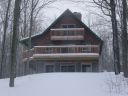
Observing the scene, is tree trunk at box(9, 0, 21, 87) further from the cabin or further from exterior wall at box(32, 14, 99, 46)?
exterior wall at box(32, 14, 99, 46)

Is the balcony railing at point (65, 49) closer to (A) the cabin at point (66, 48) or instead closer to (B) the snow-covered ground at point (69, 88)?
(A) the cabin at point (66, 48)

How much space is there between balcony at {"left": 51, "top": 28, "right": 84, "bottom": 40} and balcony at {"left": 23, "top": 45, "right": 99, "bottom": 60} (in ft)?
5.72

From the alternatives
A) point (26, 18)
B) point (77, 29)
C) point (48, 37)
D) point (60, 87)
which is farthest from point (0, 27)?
point (60, 87)

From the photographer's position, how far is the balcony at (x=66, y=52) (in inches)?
1484

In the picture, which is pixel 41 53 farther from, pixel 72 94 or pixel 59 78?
pixel 72 94

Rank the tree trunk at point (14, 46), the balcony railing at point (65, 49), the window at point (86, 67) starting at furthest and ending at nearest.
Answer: the window at point (86, 67) → the balcony railing at point (65, 49) → the tree trunk at point (14, 46)

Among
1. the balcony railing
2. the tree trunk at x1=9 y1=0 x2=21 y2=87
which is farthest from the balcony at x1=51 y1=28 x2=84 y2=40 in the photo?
the tree trunk at x1=9 y1=0 x2=21 y2=87

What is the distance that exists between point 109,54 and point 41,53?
37239 mm

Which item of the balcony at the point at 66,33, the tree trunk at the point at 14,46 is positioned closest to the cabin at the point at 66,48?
the balcony at the point at 66,33

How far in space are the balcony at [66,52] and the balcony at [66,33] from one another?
5.72ft

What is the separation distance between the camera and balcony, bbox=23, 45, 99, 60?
37688mm

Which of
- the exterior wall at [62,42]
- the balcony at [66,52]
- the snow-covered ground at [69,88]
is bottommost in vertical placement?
the snow-covered ground at [69,88]

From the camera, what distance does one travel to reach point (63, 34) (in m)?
39.8

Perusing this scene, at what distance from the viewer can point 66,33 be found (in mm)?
39812
